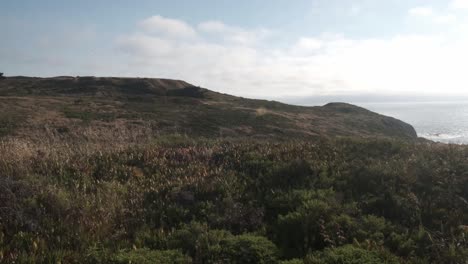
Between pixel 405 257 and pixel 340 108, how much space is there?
179 ft

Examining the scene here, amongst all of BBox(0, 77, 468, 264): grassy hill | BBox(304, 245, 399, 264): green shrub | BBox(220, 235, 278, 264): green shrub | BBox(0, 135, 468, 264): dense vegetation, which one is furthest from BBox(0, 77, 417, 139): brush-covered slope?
BBox(304, 245, 399, 264): green shrub

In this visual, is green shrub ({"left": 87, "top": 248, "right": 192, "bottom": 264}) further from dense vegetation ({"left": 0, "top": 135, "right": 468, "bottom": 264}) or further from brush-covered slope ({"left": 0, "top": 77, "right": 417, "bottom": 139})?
brush-covered slope ({"left": 0, "top": 77, "right": 417, "bottom": 139})

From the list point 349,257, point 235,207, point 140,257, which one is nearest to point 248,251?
point 349,257

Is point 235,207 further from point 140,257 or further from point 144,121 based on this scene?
point 144,121

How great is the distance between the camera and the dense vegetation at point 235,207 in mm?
5699

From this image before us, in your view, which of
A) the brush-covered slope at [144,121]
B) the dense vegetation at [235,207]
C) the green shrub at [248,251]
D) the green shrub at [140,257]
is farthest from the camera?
the brush-covered slope at [144,121]

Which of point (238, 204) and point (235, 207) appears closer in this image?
point (235, 207)

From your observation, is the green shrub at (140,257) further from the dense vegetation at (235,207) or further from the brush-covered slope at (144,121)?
the brush-covered slope at (144,121)

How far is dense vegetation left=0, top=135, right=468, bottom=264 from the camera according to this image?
570 centimetres

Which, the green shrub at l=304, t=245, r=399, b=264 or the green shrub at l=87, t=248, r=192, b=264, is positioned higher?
the green shrub at l=304, t=245, r=399, b=264

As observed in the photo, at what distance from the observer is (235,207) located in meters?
7.28

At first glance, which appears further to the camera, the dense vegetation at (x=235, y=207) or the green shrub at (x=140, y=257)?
the dense vegetation at (x=235, y=207)

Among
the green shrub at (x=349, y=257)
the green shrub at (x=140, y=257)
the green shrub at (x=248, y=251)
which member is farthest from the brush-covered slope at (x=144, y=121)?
the green shrub at (x=349, y=257)

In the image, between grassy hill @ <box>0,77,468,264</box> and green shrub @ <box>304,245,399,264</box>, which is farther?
grassy hill @ <box>0,77,468,264</box>
